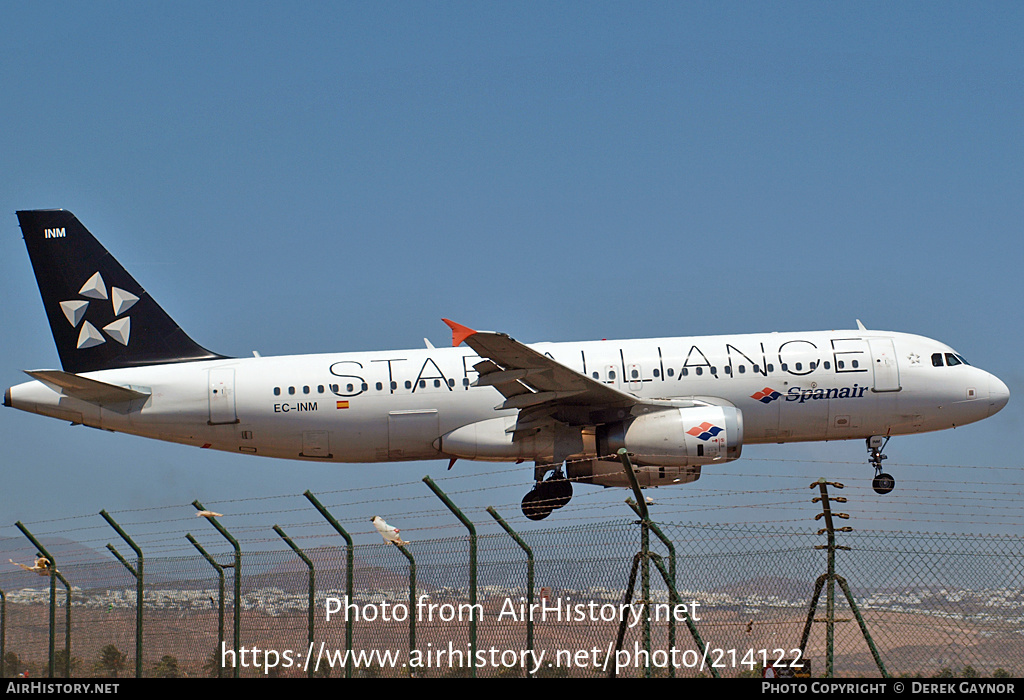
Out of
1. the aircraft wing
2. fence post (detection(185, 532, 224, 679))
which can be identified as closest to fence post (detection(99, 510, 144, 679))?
fence post (detection(185, 532, 224, 679))

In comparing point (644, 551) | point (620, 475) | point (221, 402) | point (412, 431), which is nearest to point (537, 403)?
point (620, 475)

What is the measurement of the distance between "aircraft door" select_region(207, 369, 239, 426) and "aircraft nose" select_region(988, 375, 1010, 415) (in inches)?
763

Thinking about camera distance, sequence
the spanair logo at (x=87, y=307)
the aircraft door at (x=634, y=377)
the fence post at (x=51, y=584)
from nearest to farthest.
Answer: the fence post at (x=51, y=584) < the aircraft door at (x=634, y=377) < the spanair logo at (x=87, y=307)

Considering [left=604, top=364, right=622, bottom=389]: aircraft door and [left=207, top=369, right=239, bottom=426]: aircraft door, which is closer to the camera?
[left=604, top=364, right=622, bottom=389]: aircraft door

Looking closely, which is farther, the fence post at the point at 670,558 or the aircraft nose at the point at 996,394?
the aircraft nose at the point at 996,394

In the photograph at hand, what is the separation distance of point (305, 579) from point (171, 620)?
2.75 meters

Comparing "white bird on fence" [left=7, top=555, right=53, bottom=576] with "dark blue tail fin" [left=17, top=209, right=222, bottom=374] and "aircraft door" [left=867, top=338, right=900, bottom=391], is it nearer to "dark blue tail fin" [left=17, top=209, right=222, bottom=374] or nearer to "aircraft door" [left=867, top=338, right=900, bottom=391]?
"dark blue tail fin" [left=17, top=209, right=222, bottom=374]

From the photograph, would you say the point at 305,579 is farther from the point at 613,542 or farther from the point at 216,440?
the point at 216,440

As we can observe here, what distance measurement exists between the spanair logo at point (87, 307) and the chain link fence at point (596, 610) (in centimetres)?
1590

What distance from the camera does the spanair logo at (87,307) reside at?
104 feet

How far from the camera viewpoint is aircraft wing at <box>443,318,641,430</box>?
1039 inches

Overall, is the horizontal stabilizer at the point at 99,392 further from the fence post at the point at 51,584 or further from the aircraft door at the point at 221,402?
the fence post at the point at 51,584

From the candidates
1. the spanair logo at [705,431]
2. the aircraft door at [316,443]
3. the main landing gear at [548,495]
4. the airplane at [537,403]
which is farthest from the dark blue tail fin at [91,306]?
the spanair logo at [705,431]
